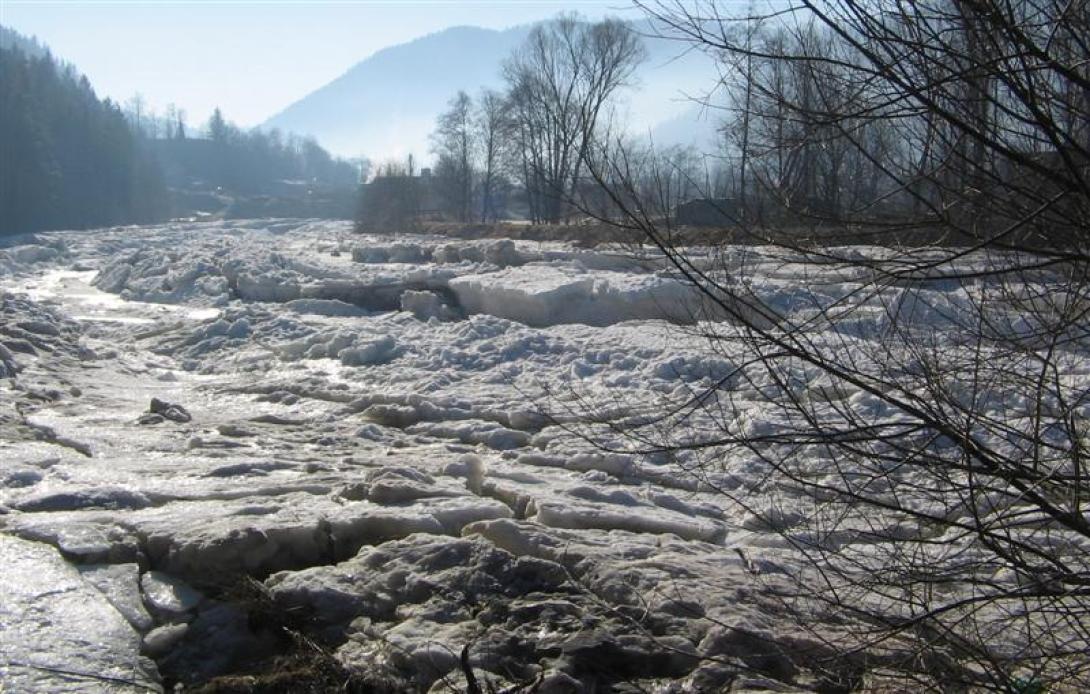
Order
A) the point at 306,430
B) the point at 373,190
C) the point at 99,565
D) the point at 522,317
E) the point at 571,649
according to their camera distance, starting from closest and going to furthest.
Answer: the point at 571,649 → the point at 99,565 → the point at 306,430 → the point at 522,317 → the point at 373,190

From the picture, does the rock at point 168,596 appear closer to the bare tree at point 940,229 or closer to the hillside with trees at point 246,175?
the bare tree at point 940,229

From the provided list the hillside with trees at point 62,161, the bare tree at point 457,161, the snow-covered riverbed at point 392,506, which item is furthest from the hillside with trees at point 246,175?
the snow-covered riverbed at point 392,506

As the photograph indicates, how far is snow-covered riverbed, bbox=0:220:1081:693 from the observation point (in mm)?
3777

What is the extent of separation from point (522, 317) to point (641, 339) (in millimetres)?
3084

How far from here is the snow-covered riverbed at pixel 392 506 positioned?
378 centimetres

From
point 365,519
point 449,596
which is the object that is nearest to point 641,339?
point 365,519

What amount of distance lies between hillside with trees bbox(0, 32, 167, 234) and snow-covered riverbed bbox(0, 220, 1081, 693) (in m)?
49.0

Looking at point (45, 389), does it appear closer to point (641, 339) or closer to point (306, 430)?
point (306, 430)

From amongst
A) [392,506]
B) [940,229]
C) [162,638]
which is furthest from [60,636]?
[940,229]

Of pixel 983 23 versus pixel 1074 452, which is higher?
pixel 983 23

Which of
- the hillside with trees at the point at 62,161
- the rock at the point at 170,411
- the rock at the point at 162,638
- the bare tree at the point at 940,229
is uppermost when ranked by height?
the hillside with trees at the point at 62,161

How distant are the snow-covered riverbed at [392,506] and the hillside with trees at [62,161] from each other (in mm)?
49047

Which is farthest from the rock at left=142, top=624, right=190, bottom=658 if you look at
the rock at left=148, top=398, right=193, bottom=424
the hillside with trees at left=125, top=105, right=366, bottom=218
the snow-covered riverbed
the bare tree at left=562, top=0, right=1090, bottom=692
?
the hillside with trees at left=125, top=105, right=366, bottom=218

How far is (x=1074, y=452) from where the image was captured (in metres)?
2.50
